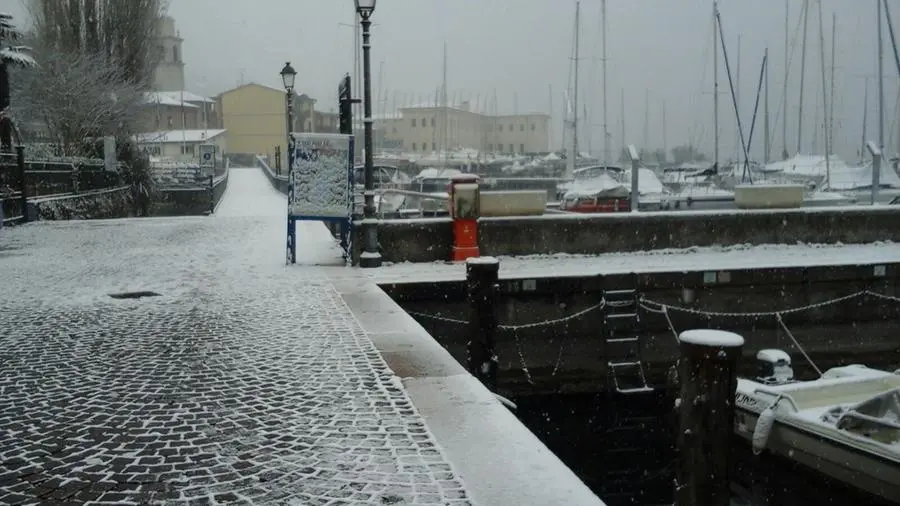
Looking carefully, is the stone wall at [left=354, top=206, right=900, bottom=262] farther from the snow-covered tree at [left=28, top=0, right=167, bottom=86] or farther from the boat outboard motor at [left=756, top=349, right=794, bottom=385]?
the snow-covered tree at [left=28, top=0, right=167, bottom=86]

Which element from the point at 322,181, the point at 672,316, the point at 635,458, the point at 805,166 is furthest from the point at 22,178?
the point at 805,166

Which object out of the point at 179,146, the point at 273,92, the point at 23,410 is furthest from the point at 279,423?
the point at 273,92

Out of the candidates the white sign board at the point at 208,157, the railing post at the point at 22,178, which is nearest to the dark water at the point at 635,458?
the railing post at the point at 22,178

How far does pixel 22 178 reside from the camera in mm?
22438

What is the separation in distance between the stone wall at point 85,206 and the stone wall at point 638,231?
50.0 ft

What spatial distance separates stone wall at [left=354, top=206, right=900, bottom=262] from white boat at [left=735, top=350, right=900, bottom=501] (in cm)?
547

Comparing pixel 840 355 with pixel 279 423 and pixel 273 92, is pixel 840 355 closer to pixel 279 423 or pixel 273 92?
pixel 279 423

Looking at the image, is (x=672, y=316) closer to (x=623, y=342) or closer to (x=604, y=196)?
(x=623, y=342)

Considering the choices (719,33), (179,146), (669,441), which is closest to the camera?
(669,441)

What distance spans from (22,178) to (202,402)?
2001 cm

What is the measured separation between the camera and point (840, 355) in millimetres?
13648

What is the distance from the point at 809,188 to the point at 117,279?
29.5 meters

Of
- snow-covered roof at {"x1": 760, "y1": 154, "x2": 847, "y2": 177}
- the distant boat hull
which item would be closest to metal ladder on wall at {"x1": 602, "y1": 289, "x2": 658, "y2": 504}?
the distant boat hull

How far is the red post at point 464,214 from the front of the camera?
1359 cm
